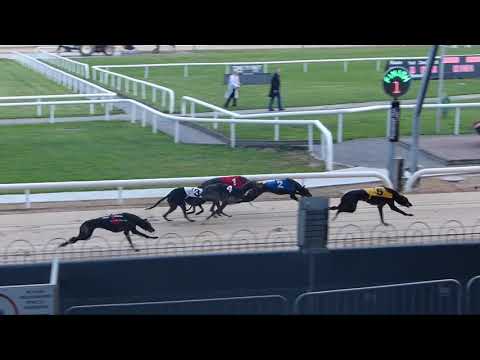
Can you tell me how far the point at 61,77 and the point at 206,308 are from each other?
14.1m

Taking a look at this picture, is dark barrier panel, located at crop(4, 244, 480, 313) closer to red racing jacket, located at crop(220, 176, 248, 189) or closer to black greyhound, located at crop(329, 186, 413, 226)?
black greyhound, located at crop(329, 186, 413, 226)

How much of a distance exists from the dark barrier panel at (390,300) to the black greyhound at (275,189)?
277cm

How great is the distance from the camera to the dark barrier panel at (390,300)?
5.98m

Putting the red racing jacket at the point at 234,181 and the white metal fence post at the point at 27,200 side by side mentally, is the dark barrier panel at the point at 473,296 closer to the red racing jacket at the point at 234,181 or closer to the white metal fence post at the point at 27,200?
the red racing jacket at the point at 234,181

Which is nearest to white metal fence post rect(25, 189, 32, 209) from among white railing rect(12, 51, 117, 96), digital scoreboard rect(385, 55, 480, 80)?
white railing rect(12, 51, 117, 96)

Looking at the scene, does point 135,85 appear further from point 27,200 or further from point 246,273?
point 246,273

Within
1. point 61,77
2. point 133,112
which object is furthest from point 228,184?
point 61,77

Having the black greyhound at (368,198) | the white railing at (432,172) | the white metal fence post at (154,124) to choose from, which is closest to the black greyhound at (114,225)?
the black greyhound at (368,198)

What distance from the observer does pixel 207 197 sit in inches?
336

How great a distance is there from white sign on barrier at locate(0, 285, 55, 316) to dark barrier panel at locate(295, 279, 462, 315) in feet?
5.00

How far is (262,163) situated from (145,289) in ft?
17.3
